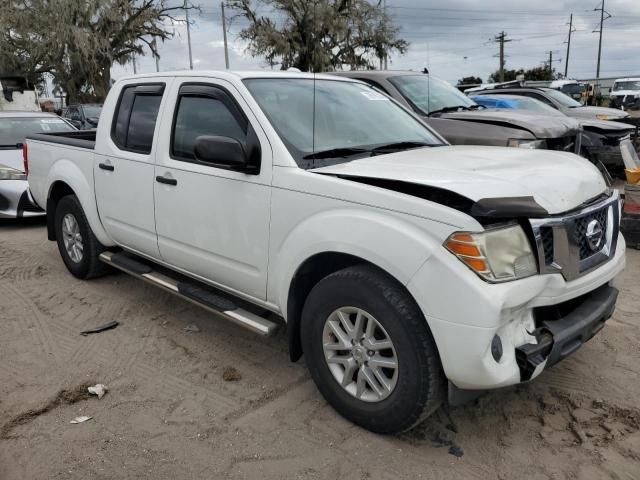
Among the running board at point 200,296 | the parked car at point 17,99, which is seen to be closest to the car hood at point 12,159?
the running board at point 200,296

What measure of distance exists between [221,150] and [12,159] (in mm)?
6684

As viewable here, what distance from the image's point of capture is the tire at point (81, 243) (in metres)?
5.23

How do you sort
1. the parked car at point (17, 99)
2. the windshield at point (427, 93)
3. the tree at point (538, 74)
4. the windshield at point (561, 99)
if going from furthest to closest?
the tree at point (538, 74) → the parked car at point (17, 99) → the windshield at point (561, 99) → the windshield at point (427, 93)

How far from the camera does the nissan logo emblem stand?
9.68ft

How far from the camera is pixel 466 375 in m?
2.53

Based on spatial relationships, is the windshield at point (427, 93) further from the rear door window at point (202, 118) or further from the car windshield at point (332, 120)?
the rear door window at point (202, 118)

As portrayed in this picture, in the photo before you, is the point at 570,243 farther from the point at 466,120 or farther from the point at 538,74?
the point at 538,74

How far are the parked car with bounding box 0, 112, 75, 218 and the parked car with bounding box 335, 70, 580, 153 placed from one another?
478 centimetres

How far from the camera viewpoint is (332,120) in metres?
3.67

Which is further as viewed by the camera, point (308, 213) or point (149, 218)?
point (149, 218)

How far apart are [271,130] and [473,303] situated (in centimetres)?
159

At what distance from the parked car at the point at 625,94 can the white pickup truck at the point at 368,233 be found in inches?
1112

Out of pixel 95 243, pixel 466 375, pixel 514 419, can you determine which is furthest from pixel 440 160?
pixel 95 243

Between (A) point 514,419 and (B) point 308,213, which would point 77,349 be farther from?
(A) point 514,419
